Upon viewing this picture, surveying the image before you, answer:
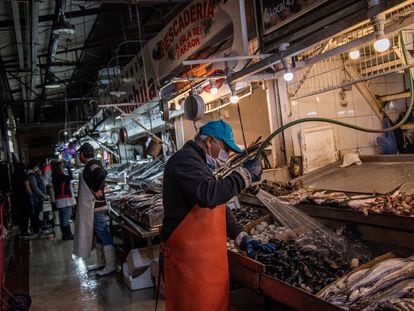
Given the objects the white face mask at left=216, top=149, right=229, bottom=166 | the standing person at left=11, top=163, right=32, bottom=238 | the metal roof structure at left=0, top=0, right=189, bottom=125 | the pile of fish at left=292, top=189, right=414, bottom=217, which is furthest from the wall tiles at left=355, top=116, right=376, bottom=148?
the standing person at left=11, top=163, right=32, bottom=238

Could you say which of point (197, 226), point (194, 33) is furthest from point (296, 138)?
point (197, 226)

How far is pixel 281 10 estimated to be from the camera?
4.39 metres

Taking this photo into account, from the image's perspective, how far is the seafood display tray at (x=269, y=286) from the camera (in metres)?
2.96

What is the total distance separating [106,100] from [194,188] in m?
11.6

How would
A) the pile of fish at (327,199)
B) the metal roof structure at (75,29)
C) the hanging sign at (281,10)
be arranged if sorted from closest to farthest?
1. the hanging sign at (281,10)
2. the pile of fish at (327,199)
3. the metal roof structure at (75,29)

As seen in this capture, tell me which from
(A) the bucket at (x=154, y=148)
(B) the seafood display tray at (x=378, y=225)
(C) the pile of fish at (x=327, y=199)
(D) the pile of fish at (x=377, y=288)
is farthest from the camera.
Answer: (A) the bucket at (x=154, y=148)

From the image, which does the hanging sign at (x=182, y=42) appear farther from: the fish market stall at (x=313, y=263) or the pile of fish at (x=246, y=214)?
the fish market stall at (x=313, y=263)

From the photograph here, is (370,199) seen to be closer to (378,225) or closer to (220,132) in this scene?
(378,225)

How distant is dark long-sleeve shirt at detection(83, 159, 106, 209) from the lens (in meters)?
6.98

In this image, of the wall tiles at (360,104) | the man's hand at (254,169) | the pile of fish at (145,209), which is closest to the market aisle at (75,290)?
the pile of fish at (145,209)

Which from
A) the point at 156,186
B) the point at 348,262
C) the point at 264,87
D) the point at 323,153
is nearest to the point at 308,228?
the point at 348,262

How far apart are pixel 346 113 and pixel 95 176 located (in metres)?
4.10

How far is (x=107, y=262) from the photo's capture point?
23.6ft

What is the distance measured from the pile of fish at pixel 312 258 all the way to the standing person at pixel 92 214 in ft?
12.3
